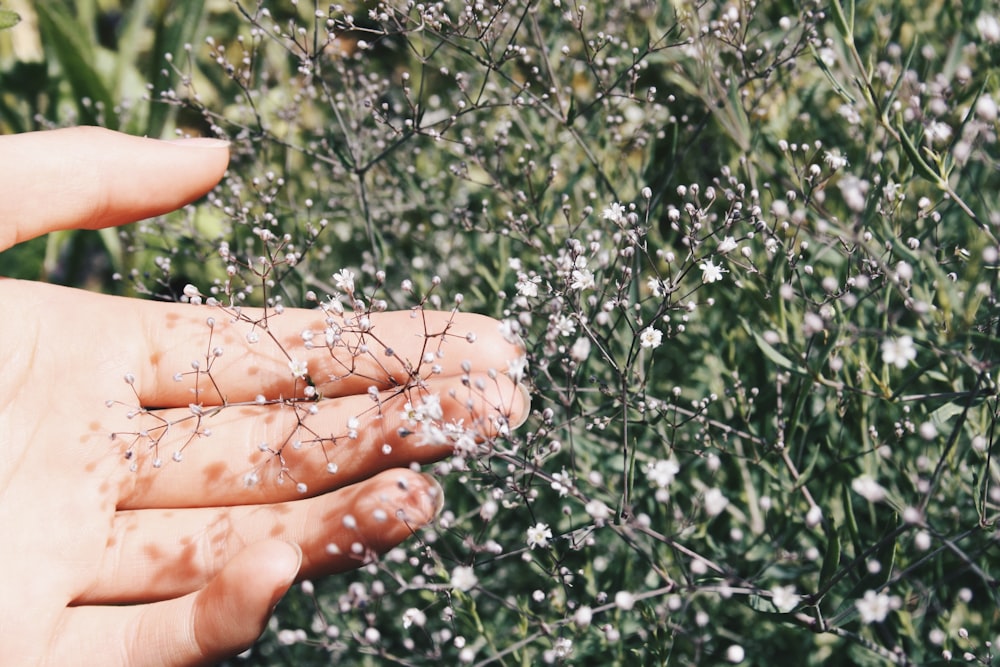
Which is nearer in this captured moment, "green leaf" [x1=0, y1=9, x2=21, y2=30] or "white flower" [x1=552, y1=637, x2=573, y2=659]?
"white flower" [x1=552, y1=637, x2=573, y2=659]

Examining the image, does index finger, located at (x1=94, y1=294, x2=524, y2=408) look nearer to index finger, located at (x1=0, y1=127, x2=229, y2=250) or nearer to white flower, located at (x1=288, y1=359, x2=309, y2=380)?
white flower, located at (x1=288, y1=359, x2=309, y2=380)

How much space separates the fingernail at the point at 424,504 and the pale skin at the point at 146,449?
1 centimetres

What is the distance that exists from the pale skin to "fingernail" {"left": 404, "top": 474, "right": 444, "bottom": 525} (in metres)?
0.01

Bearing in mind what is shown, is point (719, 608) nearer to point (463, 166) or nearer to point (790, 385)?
point (790, 385)

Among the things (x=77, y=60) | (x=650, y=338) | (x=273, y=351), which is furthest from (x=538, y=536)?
(x=77, y=60)

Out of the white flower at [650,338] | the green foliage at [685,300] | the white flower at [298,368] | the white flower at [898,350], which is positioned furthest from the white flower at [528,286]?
the white flower at [898,350]

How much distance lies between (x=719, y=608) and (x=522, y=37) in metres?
2.72

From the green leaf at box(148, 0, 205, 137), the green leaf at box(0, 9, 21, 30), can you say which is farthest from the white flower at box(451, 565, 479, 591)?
the green leaf at box(148, 0, 205, 137)

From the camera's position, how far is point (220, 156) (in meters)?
2.87

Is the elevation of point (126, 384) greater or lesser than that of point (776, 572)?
lesser

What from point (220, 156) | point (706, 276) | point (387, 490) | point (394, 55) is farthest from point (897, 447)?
point (394, 55)

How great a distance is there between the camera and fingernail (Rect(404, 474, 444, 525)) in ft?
7.05

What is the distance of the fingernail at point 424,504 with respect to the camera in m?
2.15

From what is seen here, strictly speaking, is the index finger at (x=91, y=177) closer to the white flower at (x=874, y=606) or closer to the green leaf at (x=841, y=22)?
the green leaf at (x=841, y=22)
